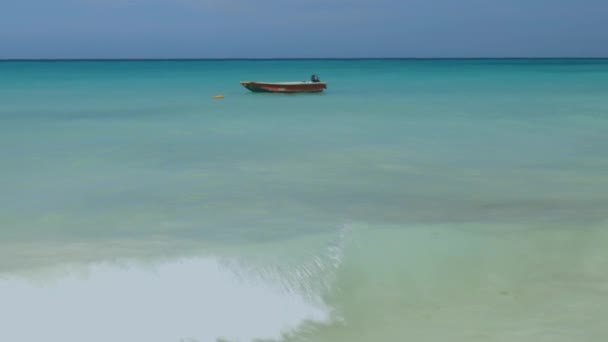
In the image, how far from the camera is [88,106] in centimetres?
2255

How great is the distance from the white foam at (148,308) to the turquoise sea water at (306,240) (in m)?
0.01

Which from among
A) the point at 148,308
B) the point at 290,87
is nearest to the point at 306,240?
the point at 148,308

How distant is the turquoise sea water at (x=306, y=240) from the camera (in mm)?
4039

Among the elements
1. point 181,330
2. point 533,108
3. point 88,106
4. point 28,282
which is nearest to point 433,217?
point 181,330

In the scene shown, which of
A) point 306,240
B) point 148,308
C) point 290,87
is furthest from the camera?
point 290,87

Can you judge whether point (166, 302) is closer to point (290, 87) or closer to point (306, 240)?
point (306, 240)

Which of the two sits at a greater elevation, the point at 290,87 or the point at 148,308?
the point at 148,308

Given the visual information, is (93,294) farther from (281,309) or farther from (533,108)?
(533,108)

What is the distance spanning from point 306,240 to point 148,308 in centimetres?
174

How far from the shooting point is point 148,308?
4188 mm

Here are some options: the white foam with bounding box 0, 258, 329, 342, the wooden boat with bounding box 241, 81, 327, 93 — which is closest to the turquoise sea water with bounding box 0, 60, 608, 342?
the white foam with bounding box 0, 258, 329, 342

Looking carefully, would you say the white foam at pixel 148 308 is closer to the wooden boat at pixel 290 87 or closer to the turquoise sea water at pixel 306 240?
the turquoise sea water at pixel 306 240

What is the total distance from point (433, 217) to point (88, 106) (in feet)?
59.8

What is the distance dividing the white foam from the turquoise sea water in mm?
12
